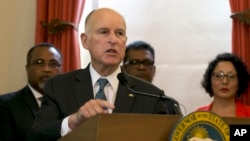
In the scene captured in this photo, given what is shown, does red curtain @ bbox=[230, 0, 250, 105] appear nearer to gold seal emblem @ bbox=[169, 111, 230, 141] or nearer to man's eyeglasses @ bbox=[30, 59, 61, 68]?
man's eyeglasses @ bbox=[30, 59, 61, 68]

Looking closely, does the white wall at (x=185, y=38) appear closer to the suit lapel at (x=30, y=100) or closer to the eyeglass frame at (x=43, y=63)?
the eyeglass frame at (x=43, y=63)

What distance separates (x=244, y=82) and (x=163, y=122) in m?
2.30

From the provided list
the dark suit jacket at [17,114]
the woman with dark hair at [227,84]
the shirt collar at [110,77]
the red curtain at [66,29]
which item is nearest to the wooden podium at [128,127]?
the shirt collar at [110,77]

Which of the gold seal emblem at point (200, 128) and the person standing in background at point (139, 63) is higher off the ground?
the person standing in background at point (139, 63)

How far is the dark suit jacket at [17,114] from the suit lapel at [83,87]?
1.26 metres

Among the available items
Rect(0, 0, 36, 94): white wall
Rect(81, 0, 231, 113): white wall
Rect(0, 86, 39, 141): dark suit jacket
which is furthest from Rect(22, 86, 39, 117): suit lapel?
Rect(81, 0, 231, 113): white wall

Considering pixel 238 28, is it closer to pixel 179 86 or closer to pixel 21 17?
pixel 179 86

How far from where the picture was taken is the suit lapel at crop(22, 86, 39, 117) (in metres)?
3.64

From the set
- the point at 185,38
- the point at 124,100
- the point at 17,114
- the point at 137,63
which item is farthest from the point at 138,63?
the point at 124,100

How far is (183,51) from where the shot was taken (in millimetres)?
4359

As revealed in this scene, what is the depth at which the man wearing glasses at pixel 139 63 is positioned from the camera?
3.72 meters

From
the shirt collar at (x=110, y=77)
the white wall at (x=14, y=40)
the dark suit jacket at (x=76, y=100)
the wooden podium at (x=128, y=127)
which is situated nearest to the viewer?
the wooden podium at (x=128, y=127)

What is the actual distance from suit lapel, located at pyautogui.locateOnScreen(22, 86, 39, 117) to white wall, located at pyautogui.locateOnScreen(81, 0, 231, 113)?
47.8 inches

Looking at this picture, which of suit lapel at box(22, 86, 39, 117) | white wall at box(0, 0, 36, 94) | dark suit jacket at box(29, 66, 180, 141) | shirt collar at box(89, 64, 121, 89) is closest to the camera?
dark suit jacket at box(29, 66, 180, 141)
